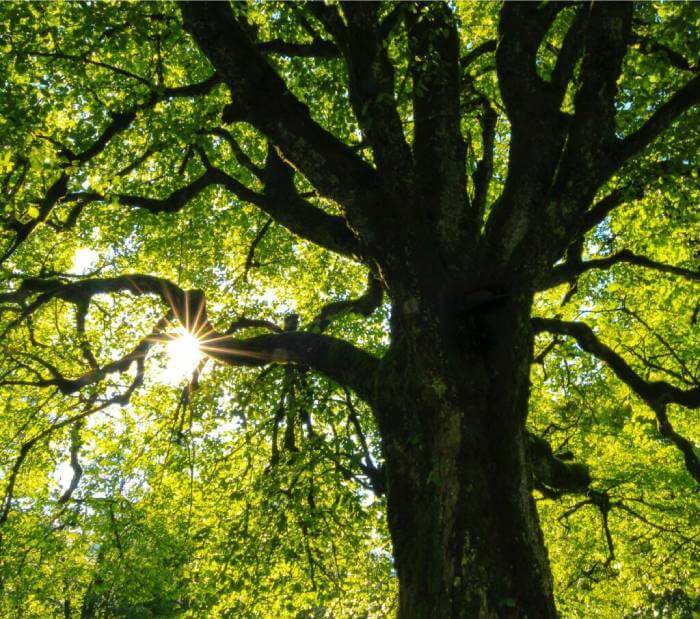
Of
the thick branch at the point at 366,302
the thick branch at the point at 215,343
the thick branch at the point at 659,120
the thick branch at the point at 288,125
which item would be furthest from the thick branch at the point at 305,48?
the thick branch at the point at 659,120

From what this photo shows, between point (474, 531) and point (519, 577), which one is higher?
point (474, 531)

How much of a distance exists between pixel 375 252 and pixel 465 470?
2102mm

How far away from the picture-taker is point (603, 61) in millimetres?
4914

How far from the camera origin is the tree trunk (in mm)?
4023

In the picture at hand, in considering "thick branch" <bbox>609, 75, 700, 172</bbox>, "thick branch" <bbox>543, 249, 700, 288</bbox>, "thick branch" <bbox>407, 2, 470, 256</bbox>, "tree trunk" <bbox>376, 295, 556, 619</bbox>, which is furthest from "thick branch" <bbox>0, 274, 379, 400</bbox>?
"thick branch" <bbox>543, 249, 700, 288</bbox>

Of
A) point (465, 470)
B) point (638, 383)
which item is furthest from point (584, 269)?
point (465, 470)

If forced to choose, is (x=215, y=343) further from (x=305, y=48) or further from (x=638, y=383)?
(x=638, y=383)

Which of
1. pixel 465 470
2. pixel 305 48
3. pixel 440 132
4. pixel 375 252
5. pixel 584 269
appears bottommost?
pixel 465 470

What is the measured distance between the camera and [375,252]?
201 inches

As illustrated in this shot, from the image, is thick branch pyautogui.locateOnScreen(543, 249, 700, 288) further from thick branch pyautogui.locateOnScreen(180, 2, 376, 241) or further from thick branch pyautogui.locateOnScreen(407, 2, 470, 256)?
thick branch pyautogui.locateOnScreen(180, 2, 376, 241)

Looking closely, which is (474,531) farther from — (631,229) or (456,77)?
(631,229)

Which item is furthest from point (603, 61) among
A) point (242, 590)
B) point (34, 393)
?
point (34, 393)

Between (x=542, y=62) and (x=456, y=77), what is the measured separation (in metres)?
4.85

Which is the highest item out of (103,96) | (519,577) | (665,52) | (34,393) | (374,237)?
(103,96)
